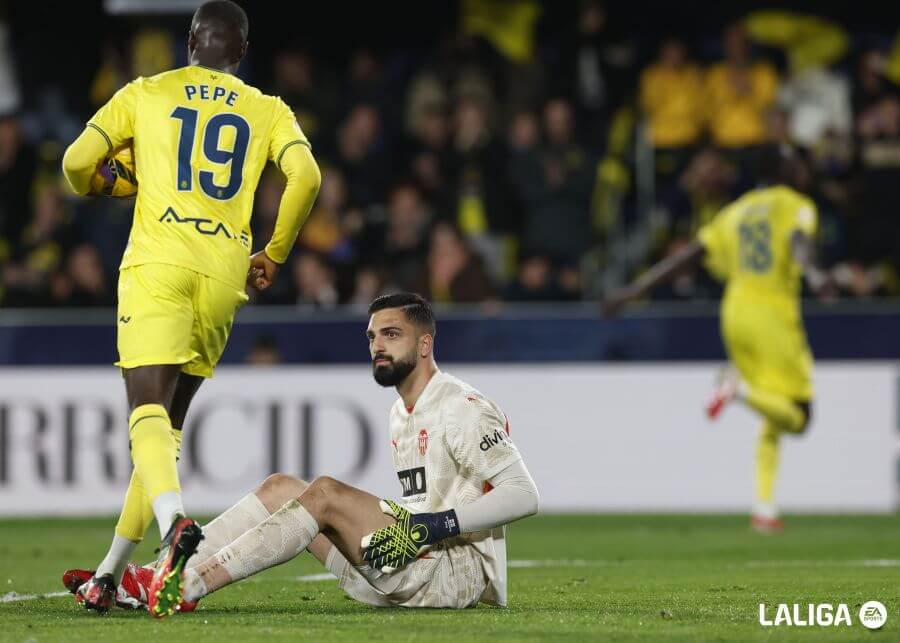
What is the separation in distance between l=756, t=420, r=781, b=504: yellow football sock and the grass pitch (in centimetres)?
33

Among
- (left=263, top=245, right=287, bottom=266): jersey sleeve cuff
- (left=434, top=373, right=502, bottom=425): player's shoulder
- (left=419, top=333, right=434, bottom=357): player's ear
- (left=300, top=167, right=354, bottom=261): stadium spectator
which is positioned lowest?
(left=434, top=373, right=502, bottom=425): player's shoulder

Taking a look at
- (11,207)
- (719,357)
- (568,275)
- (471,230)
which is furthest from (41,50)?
(719,357)

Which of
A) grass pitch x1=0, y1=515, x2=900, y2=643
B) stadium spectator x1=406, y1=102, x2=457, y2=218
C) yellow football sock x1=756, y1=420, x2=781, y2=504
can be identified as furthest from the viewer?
stadium spectator x1=406, y1=102, x2=457, y2=218

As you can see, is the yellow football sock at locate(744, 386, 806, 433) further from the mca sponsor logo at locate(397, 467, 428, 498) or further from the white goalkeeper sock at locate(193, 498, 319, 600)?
the white goalkeeper sock at locate(193, 498, 319, 600)

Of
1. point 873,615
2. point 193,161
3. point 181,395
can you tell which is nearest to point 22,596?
point 181,395

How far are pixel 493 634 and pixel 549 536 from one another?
569 cm

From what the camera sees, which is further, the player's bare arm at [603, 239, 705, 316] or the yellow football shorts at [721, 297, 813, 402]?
the player's bare arm at [603, 239, 705, 316]

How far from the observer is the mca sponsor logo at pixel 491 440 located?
5.56m

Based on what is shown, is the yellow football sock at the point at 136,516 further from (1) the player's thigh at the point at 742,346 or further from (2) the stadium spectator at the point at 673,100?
(2) the stadium spectator at the point at 673,100

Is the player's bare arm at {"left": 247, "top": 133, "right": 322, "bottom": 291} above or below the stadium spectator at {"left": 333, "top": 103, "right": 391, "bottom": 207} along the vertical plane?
below

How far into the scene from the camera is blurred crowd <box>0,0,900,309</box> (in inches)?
536

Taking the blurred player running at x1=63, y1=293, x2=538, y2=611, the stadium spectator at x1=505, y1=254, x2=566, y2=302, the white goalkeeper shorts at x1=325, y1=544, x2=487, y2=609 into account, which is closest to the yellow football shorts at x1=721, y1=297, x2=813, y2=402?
the stadium spectator at x1=505, y1=254, x2=566, y2=302

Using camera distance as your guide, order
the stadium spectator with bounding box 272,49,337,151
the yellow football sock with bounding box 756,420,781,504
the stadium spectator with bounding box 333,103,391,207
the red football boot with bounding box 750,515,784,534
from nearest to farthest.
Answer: the red football boot with bounding box 750,515,784,534, the yellow football sock with bounding box 756,420,781,504, the stadium spectator with bounding box 333,103,391,207, the stadium spectator with bounding box 272,49,337,151

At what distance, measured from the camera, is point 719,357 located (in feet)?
41.4
